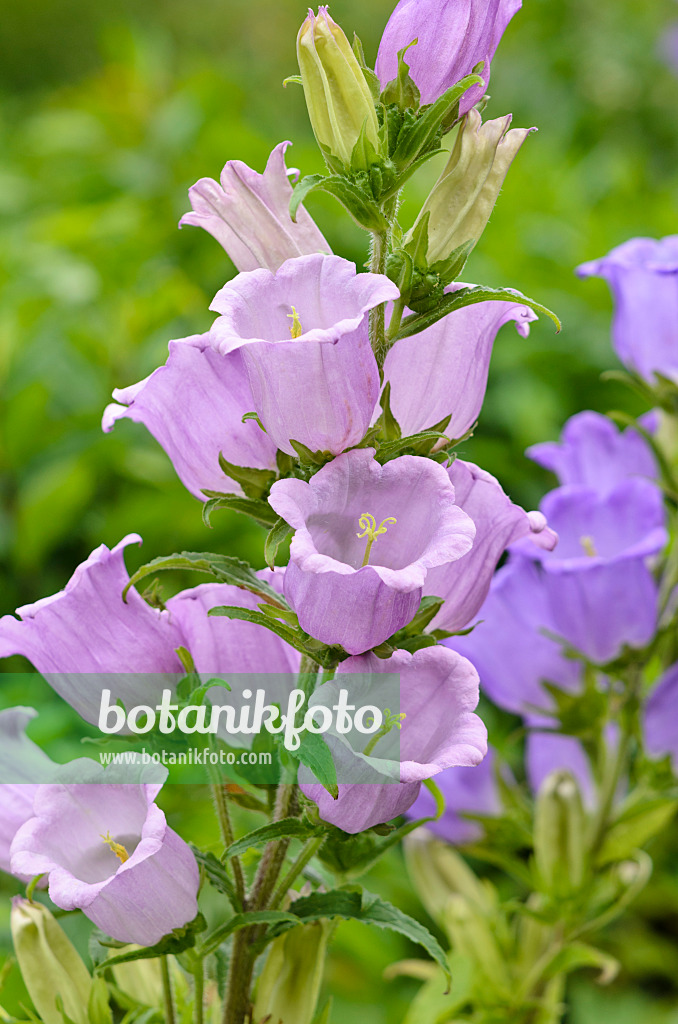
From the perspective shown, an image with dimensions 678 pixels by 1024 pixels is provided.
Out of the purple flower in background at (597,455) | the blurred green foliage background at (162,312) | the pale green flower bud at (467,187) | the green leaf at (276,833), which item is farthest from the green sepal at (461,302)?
the blurred green foliage background at (162,312)

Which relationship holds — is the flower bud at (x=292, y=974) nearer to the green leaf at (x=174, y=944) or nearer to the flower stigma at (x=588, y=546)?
the green leaf at (x=174, y=944)

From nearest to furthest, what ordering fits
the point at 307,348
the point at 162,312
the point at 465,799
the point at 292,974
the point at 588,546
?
the point at 307,348 < the point at 292,974 < the point at 588,546 < the point at 465,799 < the point at 162,312

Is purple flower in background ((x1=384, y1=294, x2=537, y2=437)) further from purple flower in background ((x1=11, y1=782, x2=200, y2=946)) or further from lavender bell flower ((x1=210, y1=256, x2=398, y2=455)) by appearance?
purple flower in background ((x1=11, y1=782, x2=200, y2=946))

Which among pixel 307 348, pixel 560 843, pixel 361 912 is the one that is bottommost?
pixel 560 843

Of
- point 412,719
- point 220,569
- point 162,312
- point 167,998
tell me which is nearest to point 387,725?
point 412,719

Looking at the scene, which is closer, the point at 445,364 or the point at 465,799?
the point at 445,364

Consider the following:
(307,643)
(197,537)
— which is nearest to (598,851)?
(307,643)

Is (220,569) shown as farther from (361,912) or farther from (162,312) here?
(162,312)
